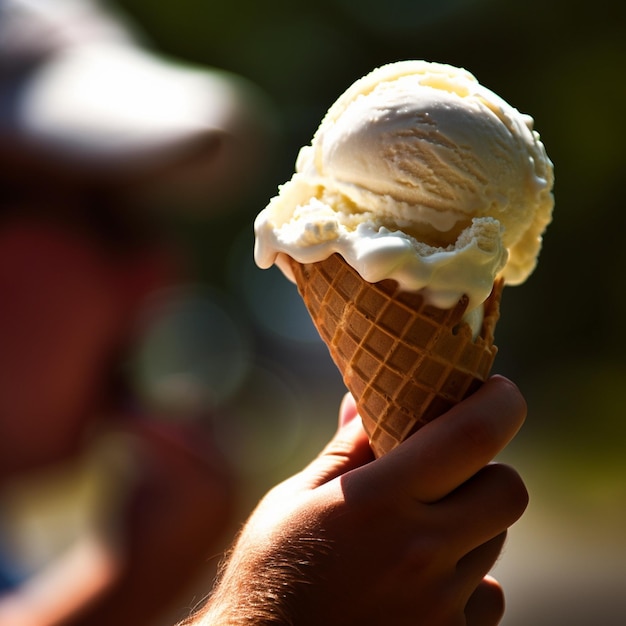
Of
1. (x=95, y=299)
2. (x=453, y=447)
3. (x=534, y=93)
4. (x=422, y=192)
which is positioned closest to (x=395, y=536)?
(x=453, y=447)

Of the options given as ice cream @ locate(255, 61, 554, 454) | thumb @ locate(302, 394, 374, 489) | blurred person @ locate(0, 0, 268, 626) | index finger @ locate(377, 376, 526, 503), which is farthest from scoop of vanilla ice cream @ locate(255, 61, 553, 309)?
blurred person @ locate(0, 0, 268, 626)

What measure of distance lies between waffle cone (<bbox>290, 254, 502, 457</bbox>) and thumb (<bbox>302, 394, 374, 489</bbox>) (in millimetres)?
84

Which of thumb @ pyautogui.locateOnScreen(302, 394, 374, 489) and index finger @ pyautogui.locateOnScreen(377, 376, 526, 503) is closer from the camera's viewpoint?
index finger @ pyautogui.locateOnScreen(377, 376, 526, 503)

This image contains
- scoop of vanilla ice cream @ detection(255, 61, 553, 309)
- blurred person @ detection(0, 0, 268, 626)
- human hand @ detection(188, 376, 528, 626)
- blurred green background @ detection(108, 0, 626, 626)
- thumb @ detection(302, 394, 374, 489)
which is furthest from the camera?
blurred green background @ detection(108, 0, 626, 626)

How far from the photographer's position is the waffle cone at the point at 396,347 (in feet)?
4.40

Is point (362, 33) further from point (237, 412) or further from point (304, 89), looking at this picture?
point (237, 412)

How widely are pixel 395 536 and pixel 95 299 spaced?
73.2 inches

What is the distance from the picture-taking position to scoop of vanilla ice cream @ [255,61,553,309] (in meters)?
1.29

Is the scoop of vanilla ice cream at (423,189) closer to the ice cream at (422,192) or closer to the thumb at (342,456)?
the ice cream at (422,192)

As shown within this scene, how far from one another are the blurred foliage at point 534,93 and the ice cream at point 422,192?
7568 millimetres

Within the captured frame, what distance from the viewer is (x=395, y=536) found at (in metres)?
1.20

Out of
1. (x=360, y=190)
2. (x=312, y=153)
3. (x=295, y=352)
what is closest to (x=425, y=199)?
(x=360, y=190)

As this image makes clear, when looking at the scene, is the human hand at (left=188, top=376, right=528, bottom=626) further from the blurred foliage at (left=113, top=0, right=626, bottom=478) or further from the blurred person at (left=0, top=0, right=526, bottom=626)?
the blurred foliage at (left=113, top=0, right=626, bottom=478)

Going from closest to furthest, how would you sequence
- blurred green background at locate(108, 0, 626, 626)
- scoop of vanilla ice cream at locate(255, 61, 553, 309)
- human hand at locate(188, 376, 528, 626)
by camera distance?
1. human hand at locate(188, 376, 528, 626)
2. scoop of vanilla ice cream at locate(255, 61, 553, 309)
3. blurred green background at locate(108, 0, 626, 626)
